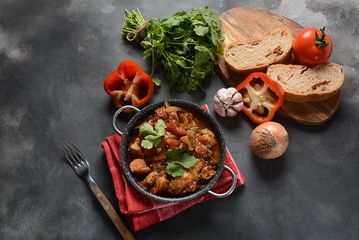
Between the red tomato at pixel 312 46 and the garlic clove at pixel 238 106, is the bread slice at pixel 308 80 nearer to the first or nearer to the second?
the red tomato at pixel 312 46

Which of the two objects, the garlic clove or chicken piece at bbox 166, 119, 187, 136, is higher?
chicken piece at bbox 166, 119, 187, 136

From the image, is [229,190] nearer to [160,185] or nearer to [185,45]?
[160,185]

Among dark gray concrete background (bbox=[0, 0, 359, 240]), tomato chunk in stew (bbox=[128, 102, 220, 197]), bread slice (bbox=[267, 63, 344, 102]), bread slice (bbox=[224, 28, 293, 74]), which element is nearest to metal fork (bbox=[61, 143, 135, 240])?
dark gray concrete background (bbox=[0, 0, 359, 240])

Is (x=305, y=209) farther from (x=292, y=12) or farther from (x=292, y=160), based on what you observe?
(x=292, y=12)

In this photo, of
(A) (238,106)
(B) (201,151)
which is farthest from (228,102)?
(B) (201,151)

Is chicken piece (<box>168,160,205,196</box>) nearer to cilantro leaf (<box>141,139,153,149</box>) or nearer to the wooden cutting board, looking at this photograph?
cilantro leaf (<box>141,139,153,149</box>)

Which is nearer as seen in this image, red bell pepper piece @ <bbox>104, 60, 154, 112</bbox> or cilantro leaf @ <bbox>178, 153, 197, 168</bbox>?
cilantro leaf @ <bbox>178, 153, 197, 168</bbox>
